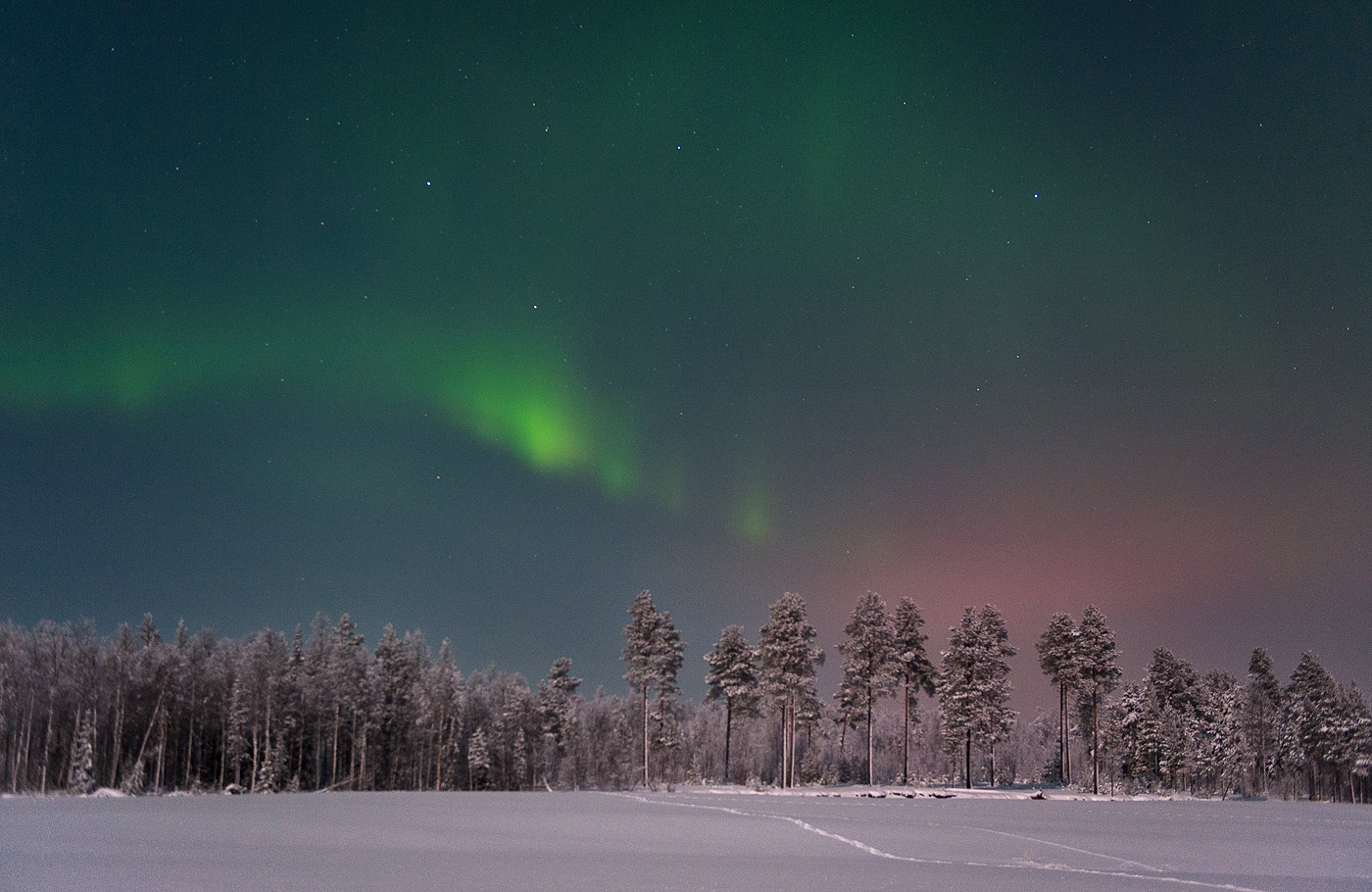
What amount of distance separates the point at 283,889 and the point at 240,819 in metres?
25.8

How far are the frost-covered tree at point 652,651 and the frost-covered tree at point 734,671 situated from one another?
350 cm

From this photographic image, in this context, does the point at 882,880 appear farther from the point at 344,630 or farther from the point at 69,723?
the point at 344,630

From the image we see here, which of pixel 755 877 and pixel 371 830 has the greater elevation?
pixel 755 877

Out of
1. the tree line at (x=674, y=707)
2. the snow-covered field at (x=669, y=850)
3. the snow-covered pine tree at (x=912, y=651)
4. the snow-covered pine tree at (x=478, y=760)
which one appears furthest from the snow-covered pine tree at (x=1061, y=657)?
the snow-covered pine tree at (x=478, y=760)

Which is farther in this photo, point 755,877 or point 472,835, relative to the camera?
point 472,835

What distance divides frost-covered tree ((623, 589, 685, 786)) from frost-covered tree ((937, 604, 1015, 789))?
2382cm

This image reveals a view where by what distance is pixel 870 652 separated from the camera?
7906 centimetres

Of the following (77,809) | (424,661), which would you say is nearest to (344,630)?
(424,661)

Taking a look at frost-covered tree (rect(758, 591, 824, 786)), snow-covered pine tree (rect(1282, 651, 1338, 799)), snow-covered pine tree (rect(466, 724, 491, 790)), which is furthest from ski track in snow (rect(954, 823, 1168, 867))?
snow-covered pine tree (rect(466, 724, 491, 790))

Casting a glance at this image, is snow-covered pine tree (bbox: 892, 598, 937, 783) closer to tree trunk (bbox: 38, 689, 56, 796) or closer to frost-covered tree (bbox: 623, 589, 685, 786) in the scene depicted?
frost-covered tree (bbox: 623, 589, 685, 786)

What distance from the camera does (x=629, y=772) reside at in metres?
101

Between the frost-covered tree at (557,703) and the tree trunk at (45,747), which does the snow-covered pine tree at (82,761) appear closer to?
the tree trunk at (45,747)

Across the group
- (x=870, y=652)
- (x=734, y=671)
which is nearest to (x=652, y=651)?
(x=734, y=671)

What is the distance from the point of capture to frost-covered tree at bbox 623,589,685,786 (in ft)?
278
